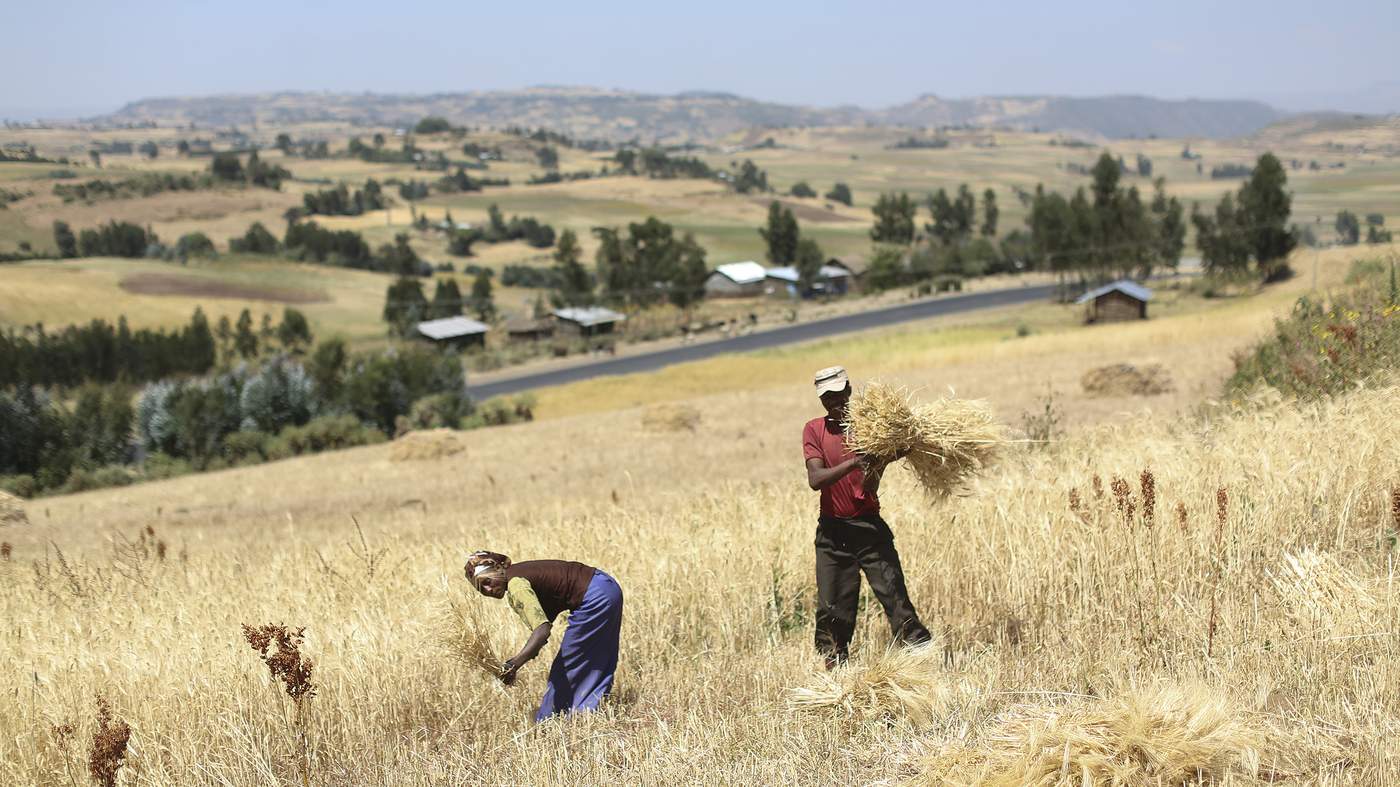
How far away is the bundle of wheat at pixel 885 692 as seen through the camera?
5.17 metres

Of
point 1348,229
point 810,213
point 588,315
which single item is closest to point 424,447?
point 588,315

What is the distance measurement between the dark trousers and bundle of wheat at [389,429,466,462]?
62.4 feet

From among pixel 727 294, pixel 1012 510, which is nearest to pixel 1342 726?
pixel 1012 510

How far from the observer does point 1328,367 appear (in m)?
11.2

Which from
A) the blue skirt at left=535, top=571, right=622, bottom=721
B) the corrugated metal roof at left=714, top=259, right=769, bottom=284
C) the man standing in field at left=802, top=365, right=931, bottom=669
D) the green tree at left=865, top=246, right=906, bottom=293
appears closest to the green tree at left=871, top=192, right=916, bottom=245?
the green tree at left=865, top=246, right=906, bottom=293

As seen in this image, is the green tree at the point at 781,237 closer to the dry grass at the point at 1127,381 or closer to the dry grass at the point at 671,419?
the dry grass at the point at 671,419

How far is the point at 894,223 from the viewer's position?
127 meters

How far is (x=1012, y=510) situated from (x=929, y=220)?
16149 centimetres

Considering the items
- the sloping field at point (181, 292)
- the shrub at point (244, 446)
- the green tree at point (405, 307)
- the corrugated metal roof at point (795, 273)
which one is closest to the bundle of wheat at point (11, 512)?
the shrub at point (244, 446)

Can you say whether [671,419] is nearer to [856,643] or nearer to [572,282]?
[856,643]

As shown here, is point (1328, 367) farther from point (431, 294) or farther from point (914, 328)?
point (431, 294)

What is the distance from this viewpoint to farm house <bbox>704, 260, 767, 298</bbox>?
323ft

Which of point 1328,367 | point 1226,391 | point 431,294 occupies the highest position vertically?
point 1328,367

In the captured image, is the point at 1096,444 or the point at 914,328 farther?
the point at 914,328
